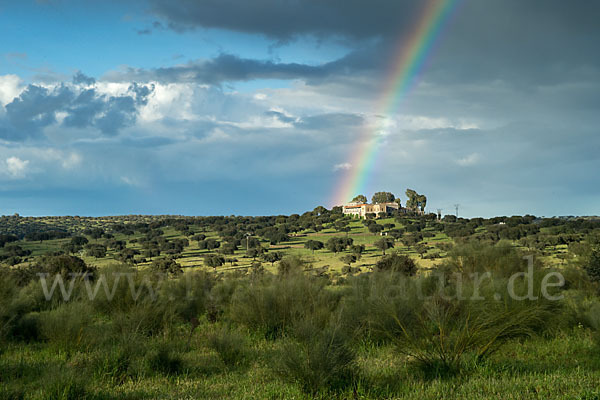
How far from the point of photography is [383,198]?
520 ft

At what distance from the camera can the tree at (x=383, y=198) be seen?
158 m

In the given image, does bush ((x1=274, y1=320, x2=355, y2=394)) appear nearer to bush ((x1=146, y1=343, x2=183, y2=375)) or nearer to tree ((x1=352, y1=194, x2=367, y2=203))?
bush ((x1=146, y1=343, x2=183, y2=375))

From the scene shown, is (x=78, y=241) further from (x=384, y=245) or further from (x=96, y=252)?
(x=384, y=245)

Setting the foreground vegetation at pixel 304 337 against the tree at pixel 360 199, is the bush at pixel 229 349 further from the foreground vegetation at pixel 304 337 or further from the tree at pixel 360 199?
the tree at pixel 360 199

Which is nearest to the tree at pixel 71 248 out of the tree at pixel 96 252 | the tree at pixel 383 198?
the tree at pixel 96 252

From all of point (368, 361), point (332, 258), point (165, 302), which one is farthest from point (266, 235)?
point (368, 361)

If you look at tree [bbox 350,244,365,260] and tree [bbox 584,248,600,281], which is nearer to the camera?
tree [bbox 584,248,600,281]

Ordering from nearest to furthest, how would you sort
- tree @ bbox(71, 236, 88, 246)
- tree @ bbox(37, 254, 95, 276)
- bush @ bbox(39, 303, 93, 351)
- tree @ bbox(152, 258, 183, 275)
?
bush @ bbox(39, 303, 93, 351) < tree @ bbox(37, 254, 95, 276) < tree @ bbox(152, 258, 183, 275) < tree @ bbox(71, 236, 88, 246)

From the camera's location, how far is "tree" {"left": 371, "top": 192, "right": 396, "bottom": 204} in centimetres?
15790

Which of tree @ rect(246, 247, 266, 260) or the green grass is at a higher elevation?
tree @ rect(246, 247, 266, 260)

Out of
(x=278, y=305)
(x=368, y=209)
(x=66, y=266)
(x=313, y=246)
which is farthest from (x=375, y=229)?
(x=278, y=305)

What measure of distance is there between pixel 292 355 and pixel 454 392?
2.68 metres

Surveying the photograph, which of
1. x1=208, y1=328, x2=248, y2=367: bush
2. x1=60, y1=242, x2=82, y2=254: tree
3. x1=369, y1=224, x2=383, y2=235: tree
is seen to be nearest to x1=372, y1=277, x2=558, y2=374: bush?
x1=208, y1=328, x2=248, y2=367: bush

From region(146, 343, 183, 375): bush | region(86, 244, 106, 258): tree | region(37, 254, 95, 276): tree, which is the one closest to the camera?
region(146, 343, 183, 375): bush
